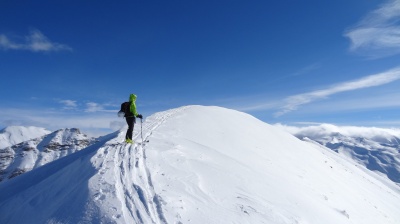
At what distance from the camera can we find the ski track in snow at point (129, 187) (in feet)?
27.9

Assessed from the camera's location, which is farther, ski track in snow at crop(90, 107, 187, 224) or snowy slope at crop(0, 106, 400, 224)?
snowy slope at crop(0, 106, 400, 224)

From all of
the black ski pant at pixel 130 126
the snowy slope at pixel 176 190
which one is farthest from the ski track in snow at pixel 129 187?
the black ski pant at pixel 130 126

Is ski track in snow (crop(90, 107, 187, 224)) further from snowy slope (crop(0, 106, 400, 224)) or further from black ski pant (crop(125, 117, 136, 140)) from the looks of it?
black ski pant (crop(125, 117, 136, 140))

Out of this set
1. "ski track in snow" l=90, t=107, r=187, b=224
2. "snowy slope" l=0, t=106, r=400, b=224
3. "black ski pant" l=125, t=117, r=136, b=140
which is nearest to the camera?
"ski track in snow" l=90, t=107, r=187, b=224

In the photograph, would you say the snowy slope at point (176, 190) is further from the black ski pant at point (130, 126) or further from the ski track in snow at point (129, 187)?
the black ski pant at point (130, 126)

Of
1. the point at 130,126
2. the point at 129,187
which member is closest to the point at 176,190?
the point at 129,187

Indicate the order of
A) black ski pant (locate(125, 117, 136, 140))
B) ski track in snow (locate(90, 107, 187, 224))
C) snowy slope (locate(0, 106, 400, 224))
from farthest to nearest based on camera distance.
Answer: black ski pant (locate(125, 117, 136, 140))
snowy slope (locate(0, 106, 400, 224))
ski track in snow (locate(90, 107, 187, 224))

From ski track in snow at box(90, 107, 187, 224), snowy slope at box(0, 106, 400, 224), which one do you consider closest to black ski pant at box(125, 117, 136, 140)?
snowy slope at box(0, 106, 400, 224)

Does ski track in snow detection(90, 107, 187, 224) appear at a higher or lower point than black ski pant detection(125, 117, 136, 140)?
lower

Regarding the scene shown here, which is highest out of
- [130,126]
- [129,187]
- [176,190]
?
[130,126]

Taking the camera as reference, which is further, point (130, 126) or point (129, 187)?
point (130, 126)

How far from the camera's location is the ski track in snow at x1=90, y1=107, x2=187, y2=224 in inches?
334

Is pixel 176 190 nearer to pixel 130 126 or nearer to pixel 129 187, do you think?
pixel 129 187

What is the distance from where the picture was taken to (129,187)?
394 inches
